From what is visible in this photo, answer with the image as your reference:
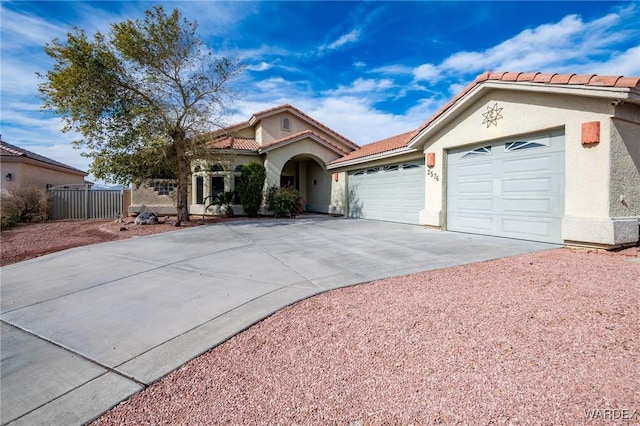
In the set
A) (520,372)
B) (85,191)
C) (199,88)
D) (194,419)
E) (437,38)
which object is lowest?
(194,419)

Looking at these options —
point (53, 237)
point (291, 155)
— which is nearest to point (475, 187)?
point (291, 155)

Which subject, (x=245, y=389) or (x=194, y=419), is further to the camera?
(x=245, y=389)

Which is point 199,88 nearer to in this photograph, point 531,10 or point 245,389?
point 531,10

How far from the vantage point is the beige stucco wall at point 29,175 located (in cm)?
1736

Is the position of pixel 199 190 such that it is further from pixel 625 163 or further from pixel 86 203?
pixel 625 163

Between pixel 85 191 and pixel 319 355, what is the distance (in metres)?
19.9

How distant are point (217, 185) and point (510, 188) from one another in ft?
49.3

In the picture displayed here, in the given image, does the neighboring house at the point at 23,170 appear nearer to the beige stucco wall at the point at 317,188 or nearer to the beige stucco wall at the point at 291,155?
the beige stucco wall at the point at 291,155

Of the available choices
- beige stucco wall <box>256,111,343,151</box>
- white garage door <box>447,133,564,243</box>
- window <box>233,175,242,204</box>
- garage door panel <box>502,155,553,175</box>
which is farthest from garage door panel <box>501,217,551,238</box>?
beige stucco wall <box>256,111,343,151</box>

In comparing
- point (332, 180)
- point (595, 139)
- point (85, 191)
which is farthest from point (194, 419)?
point (85, 191)

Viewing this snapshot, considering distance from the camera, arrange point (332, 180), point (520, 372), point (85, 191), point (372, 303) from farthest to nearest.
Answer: point (332, 180), point (85, 191), point (372, 303), point (520, 372)

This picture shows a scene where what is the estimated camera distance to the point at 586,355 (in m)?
2.77

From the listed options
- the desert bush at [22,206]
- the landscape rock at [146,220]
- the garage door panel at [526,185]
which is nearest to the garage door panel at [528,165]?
the garage door panel at [526,185]

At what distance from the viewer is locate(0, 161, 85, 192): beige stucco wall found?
1736 cm
